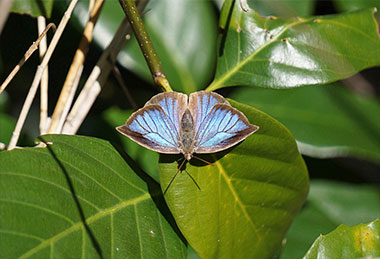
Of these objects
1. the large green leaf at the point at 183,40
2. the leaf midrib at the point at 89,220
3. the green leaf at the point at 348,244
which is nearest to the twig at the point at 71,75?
the leaf midrib at the point at 89,220

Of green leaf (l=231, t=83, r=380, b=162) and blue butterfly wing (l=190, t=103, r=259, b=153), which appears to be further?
green leaf (l=231, t=83, r=380, b=162)

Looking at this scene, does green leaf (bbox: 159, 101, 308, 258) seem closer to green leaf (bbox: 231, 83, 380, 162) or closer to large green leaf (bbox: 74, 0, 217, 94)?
green leaf (bbox: 231, 83, 380, 162)

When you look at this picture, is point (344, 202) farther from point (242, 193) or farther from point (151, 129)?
point (151, 129)

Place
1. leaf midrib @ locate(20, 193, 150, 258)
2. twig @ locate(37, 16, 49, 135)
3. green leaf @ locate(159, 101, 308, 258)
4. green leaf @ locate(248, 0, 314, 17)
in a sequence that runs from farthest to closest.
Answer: green leaf @ locate(248, 0, 314, 17)
twig @ locate(37, 16, 49, 135)
green leaf @ locate(159, 101, 308, 258)
leaf midrib @ locate(20, 193, 150, 258)

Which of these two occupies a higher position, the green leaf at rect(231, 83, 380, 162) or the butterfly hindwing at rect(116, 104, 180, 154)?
the butterfly hindwing at rect(116, 104, 180, 154)

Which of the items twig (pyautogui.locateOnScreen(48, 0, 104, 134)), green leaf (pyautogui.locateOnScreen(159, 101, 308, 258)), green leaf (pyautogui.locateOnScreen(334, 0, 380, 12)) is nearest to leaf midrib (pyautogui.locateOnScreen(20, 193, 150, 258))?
green leaf (pyautogui.locateOnScreen(159, 101, 308, 258))

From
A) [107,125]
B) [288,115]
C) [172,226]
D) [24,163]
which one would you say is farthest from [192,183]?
[288,115]
